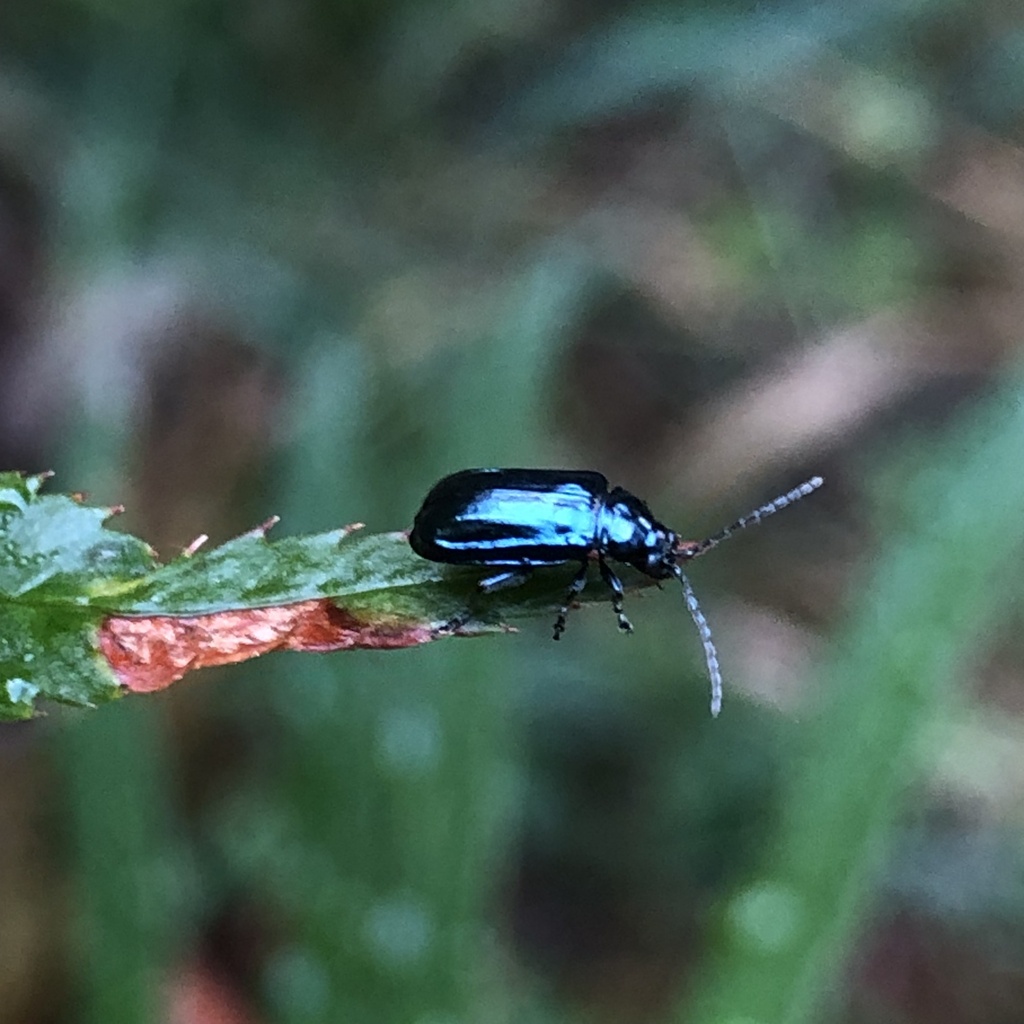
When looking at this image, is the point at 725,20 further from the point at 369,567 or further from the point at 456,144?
the point at 369,567

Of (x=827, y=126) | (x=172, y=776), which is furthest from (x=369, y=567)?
(x=827, y=126)

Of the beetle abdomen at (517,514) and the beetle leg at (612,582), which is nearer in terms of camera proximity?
the beetle leg at (612,582)

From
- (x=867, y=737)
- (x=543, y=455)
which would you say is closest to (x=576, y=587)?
(x=867, y=737)

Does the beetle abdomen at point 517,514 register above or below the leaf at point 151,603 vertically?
above

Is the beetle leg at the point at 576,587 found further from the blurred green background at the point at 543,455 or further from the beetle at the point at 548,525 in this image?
the blurred green background at the point at 543,455

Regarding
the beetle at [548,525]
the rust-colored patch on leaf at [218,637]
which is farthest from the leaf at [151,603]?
the beetle at [548,525]

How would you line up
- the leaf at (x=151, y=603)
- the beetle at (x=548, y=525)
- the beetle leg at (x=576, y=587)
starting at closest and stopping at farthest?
the leaf at (x=151, y=603) → the beetle leg at (x=576, y=587) → the beetle at (x=548, y=525)
